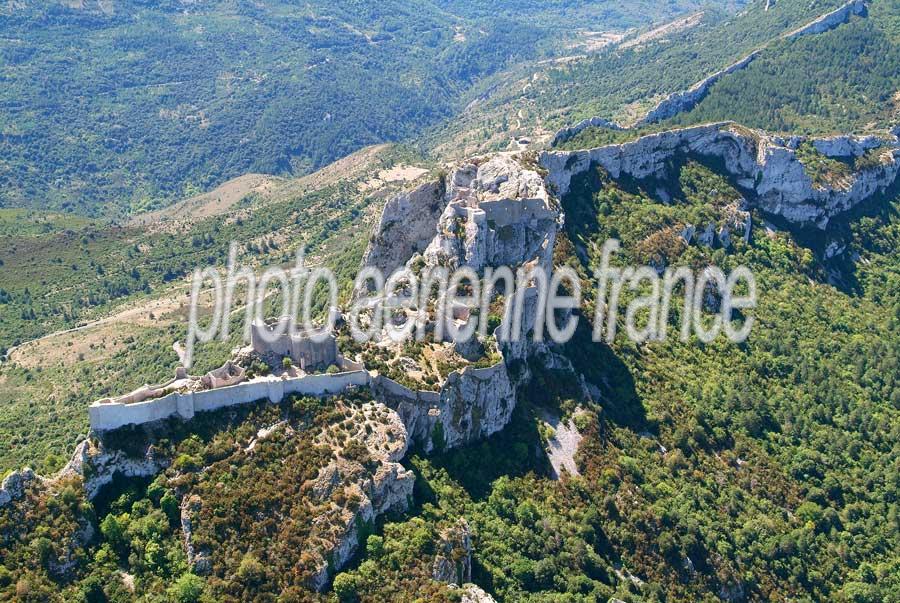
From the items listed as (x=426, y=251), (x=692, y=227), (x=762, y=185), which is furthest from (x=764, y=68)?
(x=426, y=251)

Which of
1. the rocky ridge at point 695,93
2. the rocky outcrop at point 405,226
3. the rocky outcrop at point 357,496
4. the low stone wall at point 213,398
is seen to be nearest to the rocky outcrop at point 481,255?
the rocky outcrop at point 405,226

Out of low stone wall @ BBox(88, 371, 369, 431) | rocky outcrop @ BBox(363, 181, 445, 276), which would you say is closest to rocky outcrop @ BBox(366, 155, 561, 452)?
rocky outcrop @ BBox(363, 181, 445, 276)

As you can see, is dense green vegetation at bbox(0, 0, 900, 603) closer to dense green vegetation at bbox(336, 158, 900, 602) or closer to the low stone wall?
dense green vegetation at bbox(336, 158, 900, 602)

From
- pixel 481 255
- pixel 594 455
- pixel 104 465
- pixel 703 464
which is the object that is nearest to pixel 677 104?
pixel 481 255

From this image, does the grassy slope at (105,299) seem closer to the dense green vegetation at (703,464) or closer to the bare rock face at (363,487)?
the bare rock face at (363,487)

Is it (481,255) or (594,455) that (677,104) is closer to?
(481,255)

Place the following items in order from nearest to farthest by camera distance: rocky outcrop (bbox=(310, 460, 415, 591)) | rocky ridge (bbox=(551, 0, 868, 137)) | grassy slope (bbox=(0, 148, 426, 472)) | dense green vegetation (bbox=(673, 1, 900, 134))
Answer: rocky outcrop (bbox=(310, 460, 415, 591)) < grassy slope (bbox=(0, 148, 426, 472)) < rocky ridge (bbox=(551, 0, 868, 137)) < dense green vegetation (bbox=(673, 1, 900, 134))
